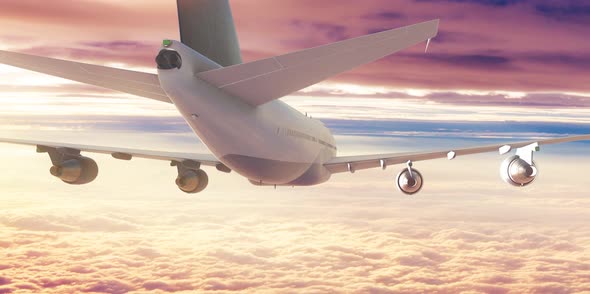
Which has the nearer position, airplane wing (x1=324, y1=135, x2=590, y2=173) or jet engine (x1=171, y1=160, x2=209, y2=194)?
airplane wing (x1=324, y1=135, x2=590, y2=173)

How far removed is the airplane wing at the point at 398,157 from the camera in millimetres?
25234

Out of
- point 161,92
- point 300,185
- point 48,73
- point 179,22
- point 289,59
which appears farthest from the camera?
point 300,185

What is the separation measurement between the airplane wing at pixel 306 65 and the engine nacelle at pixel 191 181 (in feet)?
24.4

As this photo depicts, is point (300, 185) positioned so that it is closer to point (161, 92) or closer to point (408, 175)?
point (408, 175)

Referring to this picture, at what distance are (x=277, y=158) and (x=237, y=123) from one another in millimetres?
4153

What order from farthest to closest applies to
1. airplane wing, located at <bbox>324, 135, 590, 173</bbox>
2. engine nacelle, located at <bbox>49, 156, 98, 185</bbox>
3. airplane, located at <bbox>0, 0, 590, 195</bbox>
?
engine nacelle, located at <bbox>49, 156, 98, 185</bbox>, airplane wing, located at <bbox>324, 135, 590, 173</bbox>, airplane, located at <bbox>0, 0, 590, 195</bbox>

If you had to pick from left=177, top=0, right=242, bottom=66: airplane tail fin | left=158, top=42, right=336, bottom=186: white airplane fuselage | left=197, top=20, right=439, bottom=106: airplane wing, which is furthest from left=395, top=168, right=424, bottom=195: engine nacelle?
left=177, top=0, right=242, bottom=66: airplane tail fin

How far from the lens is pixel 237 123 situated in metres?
21.7

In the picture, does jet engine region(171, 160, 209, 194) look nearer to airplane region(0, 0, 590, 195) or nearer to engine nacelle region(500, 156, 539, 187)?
airplane region(0, 0, 590, 195)

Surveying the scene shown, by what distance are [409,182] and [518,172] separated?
4328 millimetres

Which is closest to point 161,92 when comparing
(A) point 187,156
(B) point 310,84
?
(B) point 310,84

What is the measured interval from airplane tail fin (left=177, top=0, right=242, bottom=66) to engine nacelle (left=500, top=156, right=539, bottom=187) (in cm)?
1202

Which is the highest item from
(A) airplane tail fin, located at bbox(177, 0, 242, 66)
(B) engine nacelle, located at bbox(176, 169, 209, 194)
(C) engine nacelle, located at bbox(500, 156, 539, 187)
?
(A) airplane tail fin, located at bbox(177, 0, 242, 66)

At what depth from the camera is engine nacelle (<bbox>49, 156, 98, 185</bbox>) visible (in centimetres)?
2536
